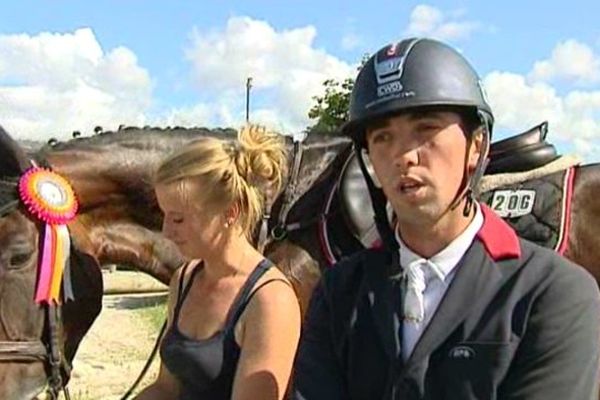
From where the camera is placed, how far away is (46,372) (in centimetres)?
382

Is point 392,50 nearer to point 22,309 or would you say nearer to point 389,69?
point 389,69

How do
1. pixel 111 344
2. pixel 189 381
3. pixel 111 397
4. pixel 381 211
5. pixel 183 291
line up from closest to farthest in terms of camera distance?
pixel 381 211
pixel 189 381
pixel 183 291
pixel 111 397
pixel 111 344

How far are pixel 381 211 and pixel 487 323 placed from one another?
483mm

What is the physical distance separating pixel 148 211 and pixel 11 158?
0.70 metres

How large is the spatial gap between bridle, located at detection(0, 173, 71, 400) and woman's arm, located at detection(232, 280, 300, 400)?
1.76m

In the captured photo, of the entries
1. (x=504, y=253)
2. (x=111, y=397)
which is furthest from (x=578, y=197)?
(x=111, y=397)

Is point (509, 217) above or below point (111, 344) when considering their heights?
above

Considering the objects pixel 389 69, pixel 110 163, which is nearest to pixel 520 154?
pixel 110 163

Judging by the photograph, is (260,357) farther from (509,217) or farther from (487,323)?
(509,217)

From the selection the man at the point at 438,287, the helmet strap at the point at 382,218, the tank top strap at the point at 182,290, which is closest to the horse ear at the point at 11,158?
the tank top strap at the point at 182,290

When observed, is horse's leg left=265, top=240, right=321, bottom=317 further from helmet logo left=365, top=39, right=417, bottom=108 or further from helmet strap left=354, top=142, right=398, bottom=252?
helmet logo left=365, top=39, right=417, bottom=108

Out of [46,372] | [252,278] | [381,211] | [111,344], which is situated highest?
[381,211]

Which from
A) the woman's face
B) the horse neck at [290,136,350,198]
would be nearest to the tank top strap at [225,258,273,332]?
the woman's face

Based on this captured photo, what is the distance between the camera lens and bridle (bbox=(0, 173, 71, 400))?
3.74 meters
